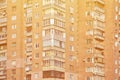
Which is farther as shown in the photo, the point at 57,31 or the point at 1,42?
the point at 1,42

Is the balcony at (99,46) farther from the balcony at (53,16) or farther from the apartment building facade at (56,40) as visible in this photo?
the balcony at (53,16)

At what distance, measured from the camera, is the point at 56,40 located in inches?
2280

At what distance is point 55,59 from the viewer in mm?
57219

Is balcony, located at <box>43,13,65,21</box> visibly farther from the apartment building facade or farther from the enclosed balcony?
the enclosed balcony

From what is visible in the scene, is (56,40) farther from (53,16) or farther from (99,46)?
(99,46)

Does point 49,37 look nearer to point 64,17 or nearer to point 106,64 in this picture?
point 64,17

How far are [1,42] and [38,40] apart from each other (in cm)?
678

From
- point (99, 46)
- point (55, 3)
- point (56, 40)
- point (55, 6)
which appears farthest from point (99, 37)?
point (55, 3)

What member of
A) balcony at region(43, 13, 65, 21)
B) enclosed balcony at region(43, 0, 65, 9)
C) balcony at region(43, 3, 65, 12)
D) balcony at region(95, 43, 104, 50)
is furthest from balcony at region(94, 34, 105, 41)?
enclosed balcony at region(43, 0, 65, 9)

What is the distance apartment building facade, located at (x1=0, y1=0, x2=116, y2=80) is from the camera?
58000 mm

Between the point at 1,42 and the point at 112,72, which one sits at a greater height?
the point at 1,42

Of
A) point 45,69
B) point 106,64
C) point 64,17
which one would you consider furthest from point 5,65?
point 106,64

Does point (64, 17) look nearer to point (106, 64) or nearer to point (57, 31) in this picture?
point (57, 31)

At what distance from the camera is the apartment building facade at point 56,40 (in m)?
58.0
